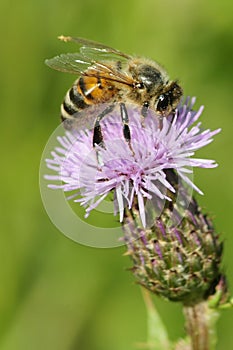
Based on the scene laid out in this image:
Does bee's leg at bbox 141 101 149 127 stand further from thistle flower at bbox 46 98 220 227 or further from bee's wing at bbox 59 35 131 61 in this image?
bee's wing at bbox 59 35 131 61

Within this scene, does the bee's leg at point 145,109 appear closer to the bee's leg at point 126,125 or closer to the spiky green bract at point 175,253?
the bee's leg at point 126,125

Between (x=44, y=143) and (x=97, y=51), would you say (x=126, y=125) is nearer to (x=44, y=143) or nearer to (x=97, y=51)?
(x=97, y=51)

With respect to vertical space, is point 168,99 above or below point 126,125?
above

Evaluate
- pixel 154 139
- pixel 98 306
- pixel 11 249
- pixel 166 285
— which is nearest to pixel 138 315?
pixel 98 306

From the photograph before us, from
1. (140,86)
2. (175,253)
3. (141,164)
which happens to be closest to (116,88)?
(140,86)

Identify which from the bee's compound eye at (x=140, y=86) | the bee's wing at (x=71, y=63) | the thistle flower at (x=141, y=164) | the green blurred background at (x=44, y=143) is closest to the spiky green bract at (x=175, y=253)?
the thistle flower at (x=141, y=164)

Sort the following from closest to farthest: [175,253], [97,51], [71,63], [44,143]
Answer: [175,253]
[71,63]
[97,51]
[44,143]

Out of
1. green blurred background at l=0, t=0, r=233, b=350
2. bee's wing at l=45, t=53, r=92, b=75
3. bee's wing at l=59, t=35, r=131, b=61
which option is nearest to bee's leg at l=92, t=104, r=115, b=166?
bee's wing at l=45, t=53, r=92, b=75

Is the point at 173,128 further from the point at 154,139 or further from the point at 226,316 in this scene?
the point at 226,316
